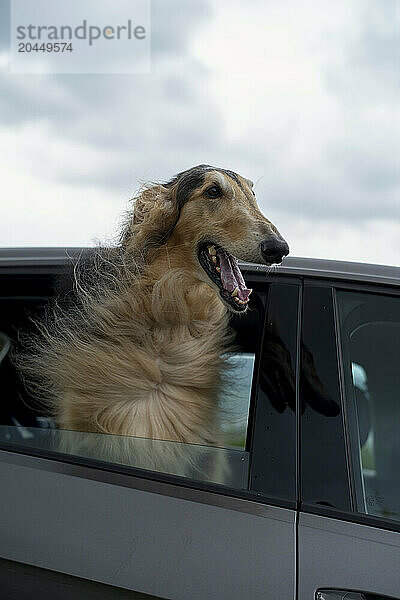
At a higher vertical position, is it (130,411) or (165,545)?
(130,411)

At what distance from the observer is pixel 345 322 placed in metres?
2.21

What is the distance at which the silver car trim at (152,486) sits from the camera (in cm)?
194

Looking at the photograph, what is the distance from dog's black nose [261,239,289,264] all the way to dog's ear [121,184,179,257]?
1.18 feet

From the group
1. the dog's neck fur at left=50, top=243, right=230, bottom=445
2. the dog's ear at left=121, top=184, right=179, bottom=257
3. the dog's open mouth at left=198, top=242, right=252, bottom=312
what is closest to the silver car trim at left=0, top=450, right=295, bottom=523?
the dog's neck fur at left=50, top=243, right=230, bottom=445

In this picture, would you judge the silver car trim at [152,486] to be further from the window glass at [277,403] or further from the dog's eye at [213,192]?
the dog's eye at [213,192]

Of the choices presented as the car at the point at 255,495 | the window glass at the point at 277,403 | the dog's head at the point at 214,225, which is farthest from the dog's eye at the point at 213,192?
the window glass at the point at 277,403

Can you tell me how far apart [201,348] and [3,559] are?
84 centimetres

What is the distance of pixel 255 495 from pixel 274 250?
659 mm

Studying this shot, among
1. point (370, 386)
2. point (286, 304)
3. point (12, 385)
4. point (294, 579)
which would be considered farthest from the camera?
point (370, 386)

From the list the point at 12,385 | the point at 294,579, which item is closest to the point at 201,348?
the point at 12,385

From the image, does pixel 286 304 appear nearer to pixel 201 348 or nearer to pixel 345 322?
pixel 345 322

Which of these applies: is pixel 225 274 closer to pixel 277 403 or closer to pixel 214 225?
pixel 214 225

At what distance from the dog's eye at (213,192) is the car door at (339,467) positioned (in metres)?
0.39

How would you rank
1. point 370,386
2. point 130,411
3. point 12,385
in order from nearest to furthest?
point 130,411 → point 12,385 → point 370,386
